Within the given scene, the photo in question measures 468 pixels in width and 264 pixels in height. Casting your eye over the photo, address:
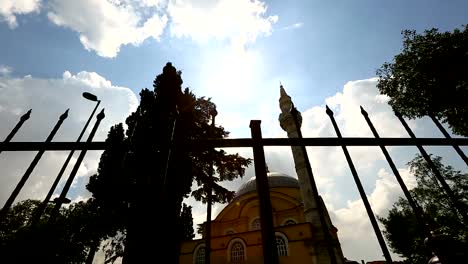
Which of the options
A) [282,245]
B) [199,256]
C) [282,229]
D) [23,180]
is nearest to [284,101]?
[282,229]

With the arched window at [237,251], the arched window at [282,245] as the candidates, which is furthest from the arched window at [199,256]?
the arched window at [282,245]

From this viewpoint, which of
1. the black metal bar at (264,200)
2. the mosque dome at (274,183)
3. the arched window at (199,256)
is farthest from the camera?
the mosque dome at (274,183)

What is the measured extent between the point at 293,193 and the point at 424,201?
40.6ft

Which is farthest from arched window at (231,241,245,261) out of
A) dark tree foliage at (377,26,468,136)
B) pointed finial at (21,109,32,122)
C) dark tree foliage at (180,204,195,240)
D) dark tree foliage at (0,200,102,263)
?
pointed finial at (21,109,32,122)

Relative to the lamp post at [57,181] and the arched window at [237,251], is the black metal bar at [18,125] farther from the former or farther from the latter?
the arched window at [237,251]

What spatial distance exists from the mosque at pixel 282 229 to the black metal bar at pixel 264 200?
40.1 feet

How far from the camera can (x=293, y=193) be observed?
82.2 ft

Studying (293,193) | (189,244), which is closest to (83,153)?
(189,244)

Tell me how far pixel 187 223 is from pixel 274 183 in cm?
982

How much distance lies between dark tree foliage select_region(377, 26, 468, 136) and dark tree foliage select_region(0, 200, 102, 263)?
1990 cm

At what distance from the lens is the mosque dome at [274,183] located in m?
26.7

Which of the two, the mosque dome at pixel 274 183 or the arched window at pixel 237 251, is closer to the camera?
the arched window at pixel 237 251

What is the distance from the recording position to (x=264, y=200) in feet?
7.43

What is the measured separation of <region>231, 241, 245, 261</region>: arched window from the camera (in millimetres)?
18859
